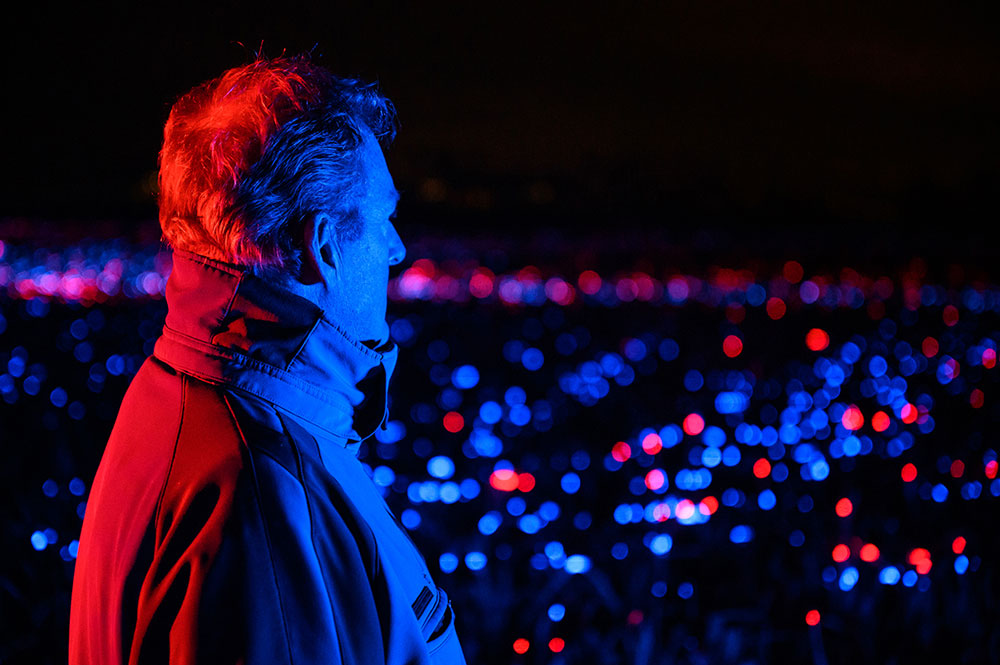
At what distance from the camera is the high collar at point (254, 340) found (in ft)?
2.73

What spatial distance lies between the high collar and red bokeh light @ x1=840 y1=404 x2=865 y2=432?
5.86 metres

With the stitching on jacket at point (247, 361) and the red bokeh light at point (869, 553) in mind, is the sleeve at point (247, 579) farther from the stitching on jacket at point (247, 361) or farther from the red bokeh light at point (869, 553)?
the red bokeh light at point (869, 553)

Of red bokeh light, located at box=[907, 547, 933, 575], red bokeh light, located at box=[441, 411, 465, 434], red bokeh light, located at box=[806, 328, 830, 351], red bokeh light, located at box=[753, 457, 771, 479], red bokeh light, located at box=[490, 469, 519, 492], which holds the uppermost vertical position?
red bokeh light, located at box=[806, 328, 830, 351]

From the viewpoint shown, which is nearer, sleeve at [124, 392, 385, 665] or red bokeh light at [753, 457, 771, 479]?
sleeve at [124, 392, 385, 665]

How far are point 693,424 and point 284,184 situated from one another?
17.7 feet

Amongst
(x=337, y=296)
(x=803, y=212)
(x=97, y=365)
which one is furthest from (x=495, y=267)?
(x=337, y=296)

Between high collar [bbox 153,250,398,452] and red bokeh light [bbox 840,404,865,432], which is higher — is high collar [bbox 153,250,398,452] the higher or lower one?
the lower one

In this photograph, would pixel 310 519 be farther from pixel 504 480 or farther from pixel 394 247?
pixel 504 480

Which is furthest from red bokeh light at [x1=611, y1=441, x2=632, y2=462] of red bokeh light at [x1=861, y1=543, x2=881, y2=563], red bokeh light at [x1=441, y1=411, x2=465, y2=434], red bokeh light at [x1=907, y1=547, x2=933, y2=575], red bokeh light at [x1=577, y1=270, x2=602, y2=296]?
red bokeh light at [x1=577, y1=270, x2=602, y2=296]

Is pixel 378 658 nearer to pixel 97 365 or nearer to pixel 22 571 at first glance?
pixel 22 571

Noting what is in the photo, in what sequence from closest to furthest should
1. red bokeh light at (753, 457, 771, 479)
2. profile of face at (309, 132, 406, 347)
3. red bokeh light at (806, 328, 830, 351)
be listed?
profile of face at (309, 132, 406, 347) → red bokeh light at (753, 457, 771, 479) → red bokeh light at (806, 328, 830, 351)

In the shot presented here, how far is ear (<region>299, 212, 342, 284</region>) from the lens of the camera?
911 mm

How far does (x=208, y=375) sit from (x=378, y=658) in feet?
1.30

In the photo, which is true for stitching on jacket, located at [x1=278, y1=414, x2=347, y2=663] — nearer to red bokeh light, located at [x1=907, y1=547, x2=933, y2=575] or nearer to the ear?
the ear
